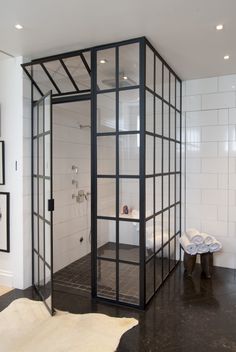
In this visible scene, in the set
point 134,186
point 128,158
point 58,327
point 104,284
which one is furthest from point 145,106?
point 58,327

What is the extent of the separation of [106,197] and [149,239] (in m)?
0.65

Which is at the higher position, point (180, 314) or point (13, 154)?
point (13, 154)

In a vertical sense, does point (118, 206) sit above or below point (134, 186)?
below

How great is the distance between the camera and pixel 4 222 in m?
3.46

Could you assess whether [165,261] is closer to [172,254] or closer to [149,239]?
[172,254]

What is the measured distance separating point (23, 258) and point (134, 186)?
1645mm

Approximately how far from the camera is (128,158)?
2.87 meters

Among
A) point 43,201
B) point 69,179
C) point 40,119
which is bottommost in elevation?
point 43,201

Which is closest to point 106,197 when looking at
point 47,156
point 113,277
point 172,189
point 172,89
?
point 47,156

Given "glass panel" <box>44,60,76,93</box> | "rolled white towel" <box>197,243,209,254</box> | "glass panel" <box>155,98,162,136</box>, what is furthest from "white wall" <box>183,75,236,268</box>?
"glass panel" <box>44,60,76,93</box>

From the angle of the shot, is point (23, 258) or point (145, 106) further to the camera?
point (23, 258)

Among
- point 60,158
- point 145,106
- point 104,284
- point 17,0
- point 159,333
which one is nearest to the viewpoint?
point 17,0

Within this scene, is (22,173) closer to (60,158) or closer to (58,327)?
(60,158)

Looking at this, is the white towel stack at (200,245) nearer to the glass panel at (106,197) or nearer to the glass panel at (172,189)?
the glass panel at (172,189)
